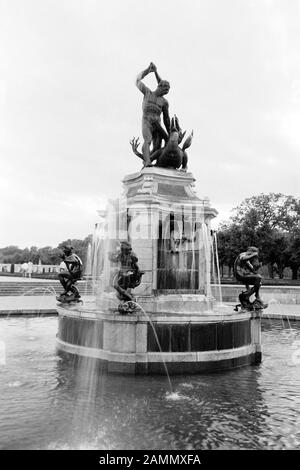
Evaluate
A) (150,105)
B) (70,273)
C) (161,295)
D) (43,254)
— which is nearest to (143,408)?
(161,295)

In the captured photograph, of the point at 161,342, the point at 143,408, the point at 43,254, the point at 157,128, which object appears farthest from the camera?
the point at 43,254

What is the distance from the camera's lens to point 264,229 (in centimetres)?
5578

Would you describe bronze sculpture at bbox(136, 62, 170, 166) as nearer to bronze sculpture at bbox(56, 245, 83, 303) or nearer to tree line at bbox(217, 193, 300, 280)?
bronze sculpture at bbox(56, 245, 83, 303)

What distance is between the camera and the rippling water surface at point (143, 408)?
6402 millimetres

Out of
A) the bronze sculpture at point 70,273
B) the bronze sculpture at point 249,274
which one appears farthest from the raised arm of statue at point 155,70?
the bronze sculpture at point 249,274

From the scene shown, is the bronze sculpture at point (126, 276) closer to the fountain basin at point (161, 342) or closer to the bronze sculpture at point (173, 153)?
the fountain basin at point (161, 342)

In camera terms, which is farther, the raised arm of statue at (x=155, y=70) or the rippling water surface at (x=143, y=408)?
the raised arm of statue at (x=155, y=70)

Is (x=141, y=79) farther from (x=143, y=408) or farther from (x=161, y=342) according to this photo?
(x=143, y=408)

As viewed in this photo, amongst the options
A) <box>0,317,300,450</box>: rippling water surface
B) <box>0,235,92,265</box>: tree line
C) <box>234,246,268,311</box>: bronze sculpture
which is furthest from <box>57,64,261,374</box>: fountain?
<box>0,235,92,265</box>: tree line

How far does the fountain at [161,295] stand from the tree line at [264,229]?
129ft

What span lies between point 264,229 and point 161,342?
1867 inches

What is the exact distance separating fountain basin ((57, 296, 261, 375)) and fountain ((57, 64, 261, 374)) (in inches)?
0.9

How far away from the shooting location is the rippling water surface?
6.40m

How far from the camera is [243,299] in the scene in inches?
497
